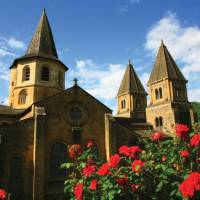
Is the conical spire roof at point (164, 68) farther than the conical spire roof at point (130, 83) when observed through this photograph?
No

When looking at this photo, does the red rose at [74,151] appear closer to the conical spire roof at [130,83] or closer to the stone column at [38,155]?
the stone column at [38,155]

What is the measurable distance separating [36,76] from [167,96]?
1807 centimetres

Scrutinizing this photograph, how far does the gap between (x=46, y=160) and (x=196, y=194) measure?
59.8 feet

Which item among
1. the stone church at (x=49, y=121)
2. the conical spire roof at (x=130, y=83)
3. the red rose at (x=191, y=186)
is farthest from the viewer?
the conical spire roof at (x=130, y=83)

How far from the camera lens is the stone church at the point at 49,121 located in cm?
1988

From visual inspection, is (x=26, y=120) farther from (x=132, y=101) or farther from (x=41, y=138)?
(x=132, y=101)

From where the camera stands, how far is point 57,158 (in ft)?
70.4

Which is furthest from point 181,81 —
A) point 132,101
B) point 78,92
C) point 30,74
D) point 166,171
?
point 166,171

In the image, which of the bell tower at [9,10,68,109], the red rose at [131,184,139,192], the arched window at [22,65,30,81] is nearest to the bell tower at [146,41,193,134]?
the bell tower at [9,10,68,109]

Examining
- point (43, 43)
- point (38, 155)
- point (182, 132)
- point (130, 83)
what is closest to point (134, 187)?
point (182, 132)

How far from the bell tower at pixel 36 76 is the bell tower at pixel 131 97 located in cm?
2074

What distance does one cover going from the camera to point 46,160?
20828mm

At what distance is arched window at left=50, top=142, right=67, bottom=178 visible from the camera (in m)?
21.1

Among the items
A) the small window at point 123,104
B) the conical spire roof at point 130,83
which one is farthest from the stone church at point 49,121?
the small window at point 123,104
